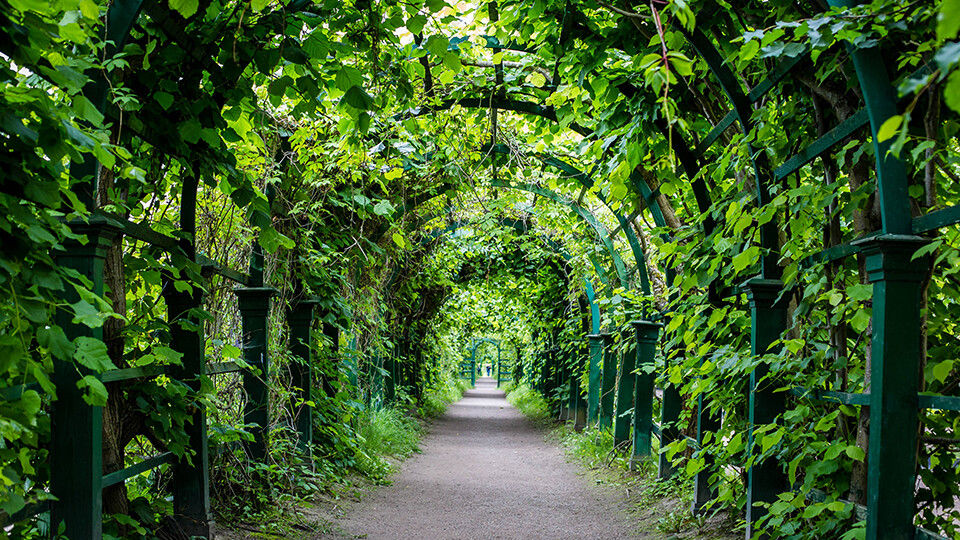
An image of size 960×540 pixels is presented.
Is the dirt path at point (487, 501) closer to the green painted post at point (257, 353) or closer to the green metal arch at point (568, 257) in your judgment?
the green painted post at point (257, 353)

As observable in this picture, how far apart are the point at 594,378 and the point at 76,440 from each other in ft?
29.6

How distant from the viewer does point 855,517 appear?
290 centimetres

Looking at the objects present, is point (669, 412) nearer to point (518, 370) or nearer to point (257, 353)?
point (257, 353)

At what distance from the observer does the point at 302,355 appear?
6.41m

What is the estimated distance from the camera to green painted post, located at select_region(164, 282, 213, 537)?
12.7 feet

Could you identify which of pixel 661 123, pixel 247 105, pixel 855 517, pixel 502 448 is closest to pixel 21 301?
pixel 247 105

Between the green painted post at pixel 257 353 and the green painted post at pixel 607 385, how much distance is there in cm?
546

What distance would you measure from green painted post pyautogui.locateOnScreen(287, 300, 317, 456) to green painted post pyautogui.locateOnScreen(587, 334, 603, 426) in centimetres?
535

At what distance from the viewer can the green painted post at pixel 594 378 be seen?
10906 mm

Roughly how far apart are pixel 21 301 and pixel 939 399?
280cm

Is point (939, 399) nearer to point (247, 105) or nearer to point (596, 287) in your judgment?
point (247, 105)

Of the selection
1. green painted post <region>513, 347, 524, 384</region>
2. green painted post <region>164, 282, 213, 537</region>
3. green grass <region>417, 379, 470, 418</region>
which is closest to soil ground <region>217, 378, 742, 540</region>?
green painted post <region>164, 282, 213, 537</region>

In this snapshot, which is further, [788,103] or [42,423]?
[788,103]

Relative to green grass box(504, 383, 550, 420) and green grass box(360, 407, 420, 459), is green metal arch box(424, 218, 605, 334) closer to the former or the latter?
green grass box(360, 407, 420, 459)
